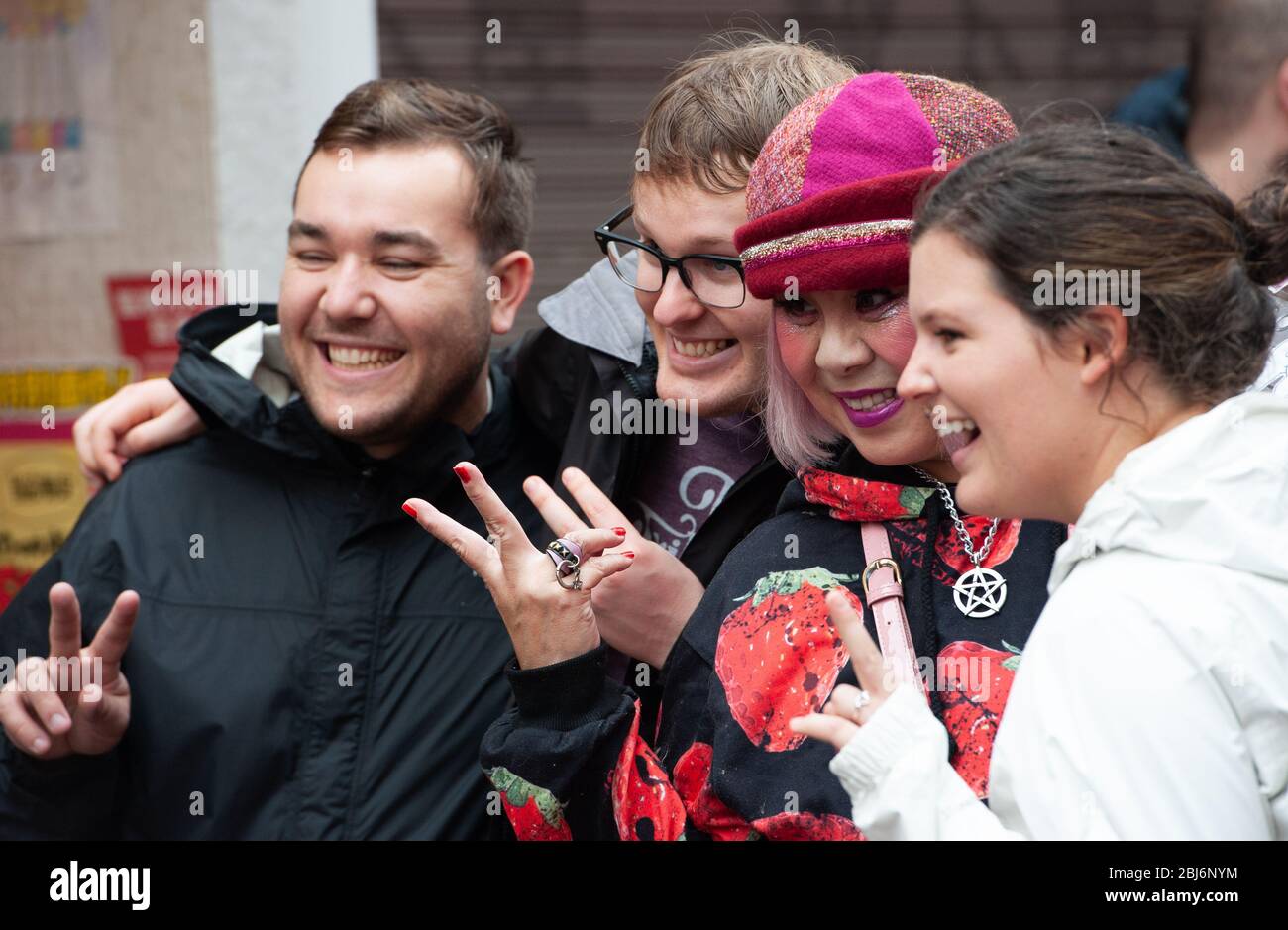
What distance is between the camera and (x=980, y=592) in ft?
6.22

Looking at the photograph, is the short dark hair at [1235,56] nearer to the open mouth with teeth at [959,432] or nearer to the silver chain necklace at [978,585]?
the silver chain necklace at [978,585]

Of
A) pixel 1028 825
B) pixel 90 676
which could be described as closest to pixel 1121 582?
pixel 1028 825

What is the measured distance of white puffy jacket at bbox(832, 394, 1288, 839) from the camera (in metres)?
1.36

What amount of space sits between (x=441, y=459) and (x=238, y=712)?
0.62 meters

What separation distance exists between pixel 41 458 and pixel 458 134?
8.88 feet

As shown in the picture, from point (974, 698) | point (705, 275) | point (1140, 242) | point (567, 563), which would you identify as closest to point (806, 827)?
point (974, 698)

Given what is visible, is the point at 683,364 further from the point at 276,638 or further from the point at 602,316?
the point at 276,638

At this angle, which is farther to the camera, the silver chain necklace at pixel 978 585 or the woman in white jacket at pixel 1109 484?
the silver chain necklace at pixel 978 585

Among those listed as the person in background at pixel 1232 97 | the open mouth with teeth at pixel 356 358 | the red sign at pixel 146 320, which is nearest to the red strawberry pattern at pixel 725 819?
the open mouth with teeth at pixel 356 358

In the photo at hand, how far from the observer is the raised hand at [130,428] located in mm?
2873

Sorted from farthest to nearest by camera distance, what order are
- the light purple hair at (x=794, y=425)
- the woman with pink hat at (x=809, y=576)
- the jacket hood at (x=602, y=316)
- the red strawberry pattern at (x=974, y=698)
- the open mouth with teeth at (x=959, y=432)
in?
the jacket hood at (x=602, y=316), the light purple hair at (x=794, y=425), the woman with pink hat at (x=809, y=576), the red strawberry pattern at (x=974, y=698), the open mouth with teeth at (x=959, y=432)

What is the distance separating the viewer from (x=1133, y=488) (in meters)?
1.48

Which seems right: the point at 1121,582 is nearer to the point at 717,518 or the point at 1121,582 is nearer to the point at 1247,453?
the point at 1247,453

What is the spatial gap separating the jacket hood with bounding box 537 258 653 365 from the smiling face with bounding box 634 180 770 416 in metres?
0.24
